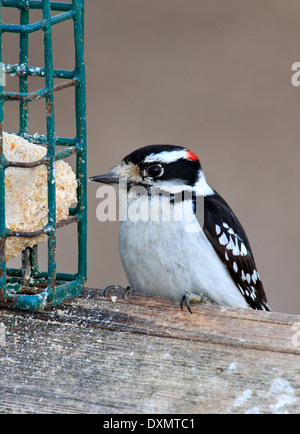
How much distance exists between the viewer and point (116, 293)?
285cm

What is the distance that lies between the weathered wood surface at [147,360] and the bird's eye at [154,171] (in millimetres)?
607

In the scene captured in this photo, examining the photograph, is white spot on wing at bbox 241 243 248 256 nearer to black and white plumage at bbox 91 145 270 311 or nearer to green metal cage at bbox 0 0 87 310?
black and white plumage at bbox 91 145 270 311

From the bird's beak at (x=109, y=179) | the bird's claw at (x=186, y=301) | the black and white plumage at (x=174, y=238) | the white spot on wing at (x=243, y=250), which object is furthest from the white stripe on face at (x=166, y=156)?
the bird's claw at (x=186, y=301)

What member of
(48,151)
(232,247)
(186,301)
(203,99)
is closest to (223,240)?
(232,247)

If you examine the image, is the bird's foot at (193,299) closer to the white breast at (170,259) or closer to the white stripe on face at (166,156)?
the white breast at (170,259)

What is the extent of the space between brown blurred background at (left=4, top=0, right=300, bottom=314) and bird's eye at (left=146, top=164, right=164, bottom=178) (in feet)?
10.7

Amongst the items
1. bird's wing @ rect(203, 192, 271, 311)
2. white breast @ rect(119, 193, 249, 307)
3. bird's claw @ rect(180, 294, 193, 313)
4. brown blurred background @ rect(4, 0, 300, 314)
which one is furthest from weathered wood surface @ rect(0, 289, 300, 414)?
brown blurred background @ rect(4, 0, 300, 314)

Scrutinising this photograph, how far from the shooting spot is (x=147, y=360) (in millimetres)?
2350

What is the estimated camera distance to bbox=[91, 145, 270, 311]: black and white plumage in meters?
3.03

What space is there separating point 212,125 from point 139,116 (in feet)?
2.21

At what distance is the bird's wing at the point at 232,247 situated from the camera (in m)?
3.23
